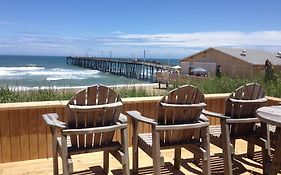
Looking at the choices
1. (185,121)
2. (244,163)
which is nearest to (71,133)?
(185,121)

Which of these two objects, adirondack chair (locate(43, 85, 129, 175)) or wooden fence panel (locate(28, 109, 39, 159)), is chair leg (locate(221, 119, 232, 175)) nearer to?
adirondack chair (locate(43, 85, 129, 175))

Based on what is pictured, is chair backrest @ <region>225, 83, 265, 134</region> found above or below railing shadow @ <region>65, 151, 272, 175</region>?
above

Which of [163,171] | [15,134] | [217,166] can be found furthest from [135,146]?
[15,134]

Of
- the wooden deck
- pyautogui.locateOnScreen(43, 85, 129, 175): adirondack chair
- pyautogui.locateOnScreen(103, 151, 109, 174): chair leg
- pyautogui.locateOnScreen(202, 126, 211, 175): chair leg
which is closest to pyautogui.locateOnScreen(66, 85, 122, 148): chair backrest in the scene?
pyautogui.locateOnScreen(43, 85, 129, 175): adirondack chair

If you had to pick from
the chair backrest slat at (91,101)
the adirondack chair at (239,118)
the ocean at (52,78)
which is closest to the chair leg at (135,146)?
the chair backrest slat at (91,101)

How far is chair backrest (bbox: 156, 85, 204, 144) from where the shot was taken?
109 inches

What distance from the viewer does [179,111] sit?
2.82 m

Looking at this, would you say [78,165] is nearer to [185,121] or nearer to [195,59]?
[185,121]

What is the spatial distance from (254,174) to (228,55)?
2748 centimetres

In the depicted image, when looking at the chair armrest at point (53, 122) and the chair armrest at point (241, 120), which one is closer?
the chair armrest at point (53, 122)

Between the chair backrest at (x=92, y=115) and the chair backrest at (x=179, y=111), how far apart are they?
1.36ft

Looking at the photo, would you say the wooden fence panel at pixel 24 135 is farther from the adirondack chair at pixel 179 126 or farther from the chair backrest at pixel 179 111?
the chair backrest at pixel 179 111

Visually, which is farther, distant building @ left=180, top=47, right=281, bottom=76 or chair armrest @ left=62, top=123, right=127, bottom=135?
distant building @ left=180, top=47, right=281, bottom=76

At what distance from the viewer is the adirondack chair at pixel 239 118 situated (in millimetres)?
3064
